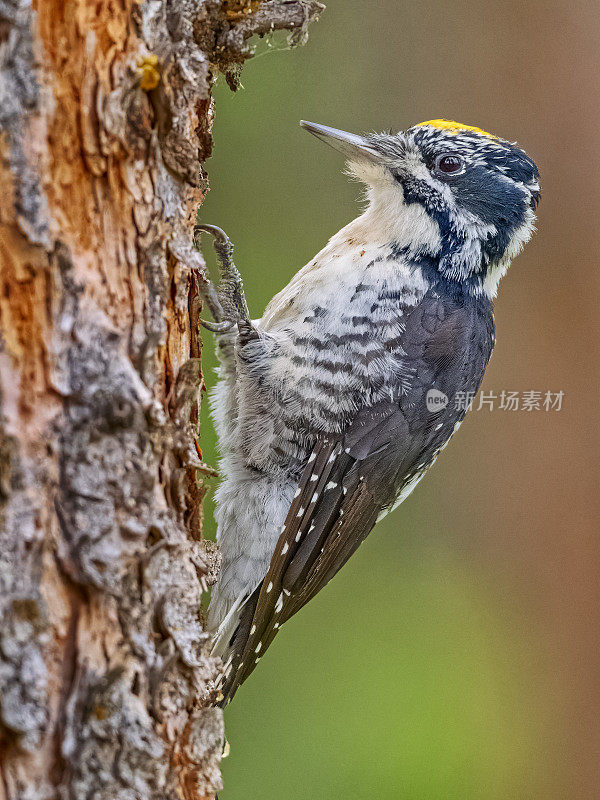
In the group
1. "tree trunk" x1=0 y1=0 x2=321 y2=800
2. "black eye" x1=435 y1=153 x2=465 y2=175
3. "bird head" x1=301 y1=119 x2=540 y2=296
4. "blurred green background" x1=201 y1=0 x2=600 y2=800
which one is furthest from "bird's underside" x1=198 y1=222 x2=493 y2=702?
"blurred green background" x1=201 y1=0 x2=600 y2=800

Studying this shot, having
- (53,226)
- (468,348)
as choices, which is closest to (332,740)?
(468,348)

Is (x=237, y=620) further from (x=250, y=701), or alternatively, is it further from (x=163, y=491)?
(x=250, y=701)

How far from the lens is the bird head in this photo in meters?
2.49

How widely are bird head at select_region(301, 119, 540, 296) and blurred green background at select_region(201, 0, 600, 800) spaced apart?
1.10 metres

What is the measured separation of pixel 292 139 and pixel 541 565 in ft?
7.66

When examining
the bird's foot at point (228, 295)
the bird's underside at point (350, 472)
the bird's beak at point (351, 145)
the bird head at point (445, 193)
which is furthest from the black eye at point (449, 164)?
the bird's foot at point (228, 295)

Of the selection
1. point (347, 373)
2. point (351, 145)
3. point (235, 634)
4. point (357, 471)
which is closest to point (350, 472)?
point (357, 471)

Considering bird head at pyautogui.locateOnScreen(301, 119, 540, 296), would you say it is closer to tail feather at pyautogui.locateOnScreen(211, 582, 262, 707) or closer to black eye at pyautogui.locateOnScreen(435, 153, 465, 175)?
black eye at pyautogui.locateOnScreen(435, 153, 465, 175)

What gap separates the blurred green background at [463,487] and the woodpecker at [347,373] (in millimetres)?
1028

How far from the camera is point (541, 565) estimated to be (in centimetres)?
375

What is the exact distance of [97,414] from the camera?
136 centimetres

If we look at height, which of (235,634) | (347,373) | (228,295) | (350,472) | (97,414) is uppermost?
(228,295)

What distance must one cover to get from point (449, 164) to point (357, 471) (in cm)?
100

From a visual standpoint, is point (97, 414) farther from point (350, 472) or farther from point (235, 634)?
point (235, 634)
